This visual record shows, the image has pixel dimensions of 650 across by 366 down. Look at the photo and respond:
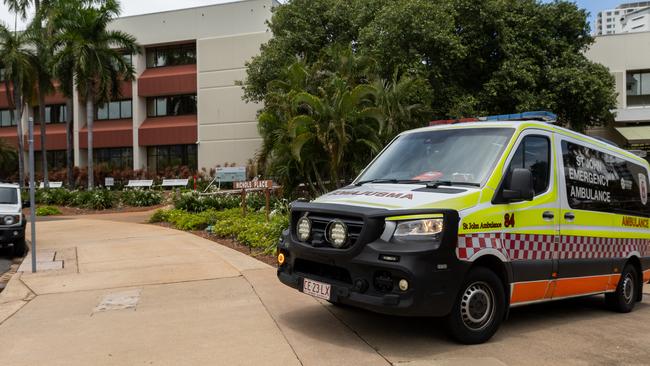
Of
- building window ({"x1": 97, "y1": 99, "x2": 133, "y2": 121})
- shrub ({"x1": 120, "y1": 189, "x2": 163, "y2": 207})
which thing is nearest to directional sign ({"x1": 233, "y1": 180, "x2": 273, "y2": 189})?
shrub ({"x1": 120, "y1": 189, "x2": 163, "y2": 207})

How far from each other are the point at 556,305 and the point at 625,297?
0.83 meters

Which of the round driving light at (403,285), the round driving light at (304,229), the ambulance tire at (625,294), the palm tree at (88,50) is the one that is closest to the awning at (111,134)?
the palm tree at (88,50)

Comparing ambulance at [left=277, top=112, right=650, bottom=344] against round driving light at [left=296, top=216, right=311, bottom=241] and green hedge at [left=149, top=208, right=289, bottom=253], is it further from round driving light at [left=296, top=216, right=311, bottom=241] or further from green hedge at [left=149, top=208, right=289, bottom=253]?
green hedge at [left=149, top=208, right=289, bottom=253]

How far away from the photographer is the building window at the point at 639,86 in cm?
2955

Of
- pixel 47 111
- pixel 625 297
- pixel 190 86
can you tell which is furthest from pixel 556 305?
pixel 47 111

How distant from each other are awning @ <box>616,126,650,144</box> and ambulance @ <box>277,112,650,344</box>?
22793 mm

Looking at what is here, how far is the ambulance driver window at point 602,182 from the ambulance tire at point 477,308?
1.67m

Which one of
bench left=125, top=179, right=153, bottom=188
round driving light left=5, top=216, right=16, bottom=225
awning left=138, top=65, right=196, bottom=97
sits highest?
awning left=138, top=65, right=196, bottom=97

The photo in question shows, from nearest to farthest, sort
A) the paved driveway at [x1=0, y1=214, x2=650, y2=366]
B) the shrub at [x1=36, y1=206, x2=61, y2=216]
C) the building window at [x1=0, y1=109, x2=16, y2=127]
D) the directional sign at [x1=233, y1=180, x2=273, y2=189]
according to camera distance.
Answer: the paved driveway at [x1=0, y1=214, x2=650, y2=366]
the directional sign at [x1=233, y1=180, x2=273, y2=189]
the shrub at [x1=36, y1=206, x2=61, y2=216]
the building window at [x1=0, y1=109, x2=16, y2=127]

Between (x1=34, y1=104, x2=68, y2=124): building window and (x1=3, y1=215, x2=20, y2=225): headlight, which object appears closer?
(x1=3, y1=215, x2=20, y2=225): headlight

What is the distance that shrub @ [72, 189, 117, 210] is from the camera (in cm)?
2609

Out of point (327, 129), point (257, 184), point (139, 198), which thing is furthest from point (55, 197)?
point (327, 129)

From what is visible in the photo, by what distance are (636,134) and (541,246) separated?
1002 inches

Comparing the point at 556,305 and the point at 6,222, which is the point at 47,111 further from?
the point at 556,305
